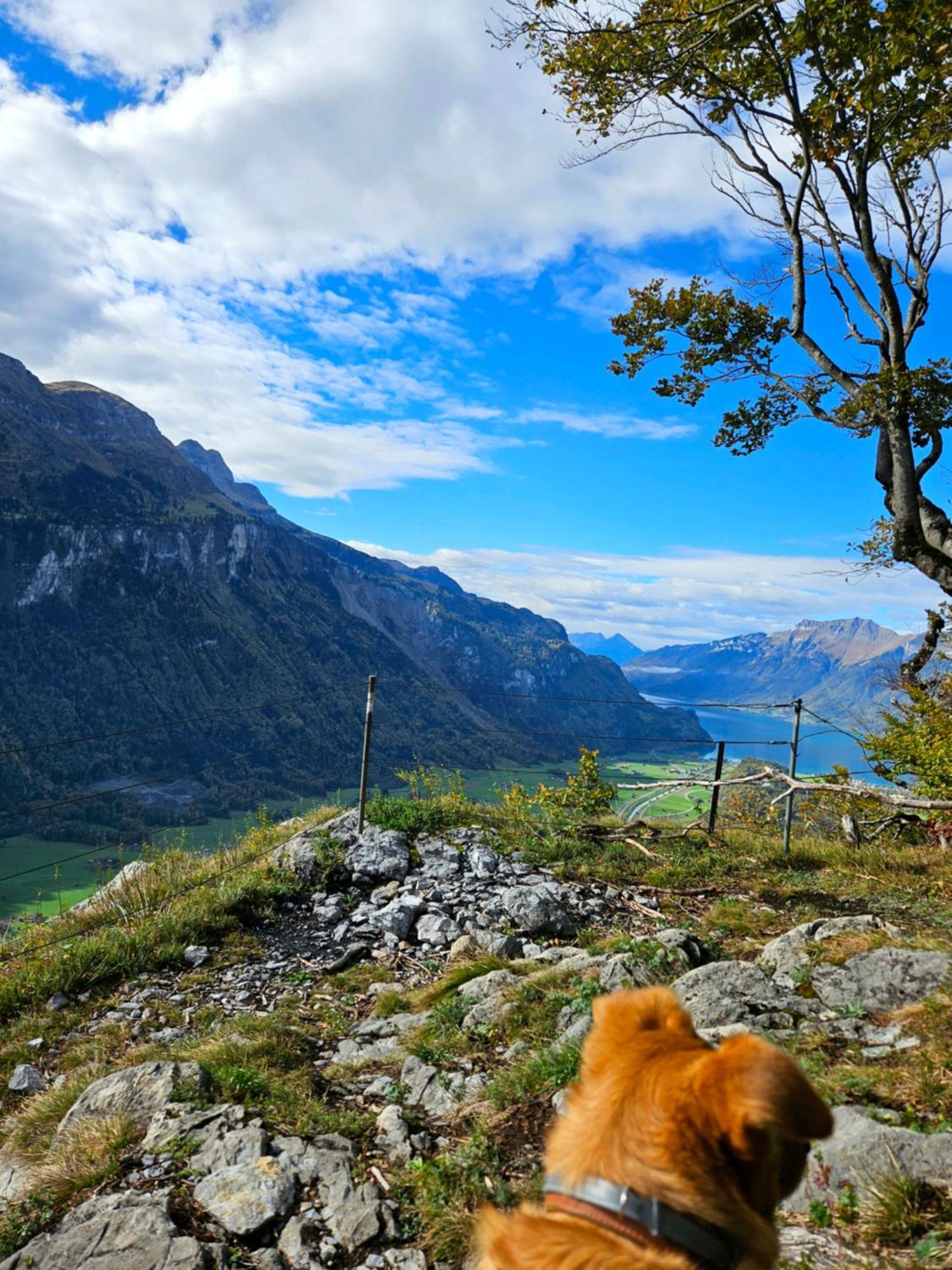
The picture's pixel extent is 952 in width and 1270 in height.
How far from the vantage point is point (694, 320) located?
802cm

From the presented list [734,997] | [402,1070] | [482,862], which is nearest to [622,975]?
[734,997]

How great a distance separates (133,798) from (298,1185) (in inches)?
5417

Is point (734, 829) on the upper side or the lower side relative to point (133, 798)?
upper

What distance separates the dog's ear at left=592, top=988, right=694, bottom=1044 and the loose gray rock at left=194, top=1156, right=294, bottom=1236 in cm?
294

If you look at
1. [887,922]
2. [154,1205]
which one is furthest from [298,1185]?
[887,922]

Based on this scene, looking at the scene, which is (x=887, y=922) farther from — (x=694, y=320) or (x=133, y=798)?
(x=133, y=798)

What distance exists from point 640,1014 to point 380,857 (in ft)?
27.8

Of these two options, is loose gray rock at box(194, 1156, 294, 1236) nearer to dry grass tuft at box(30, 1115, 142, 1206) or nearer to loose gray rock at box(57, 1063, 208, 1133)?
dry grass tuft at box(30, 1115, 142, 1206)

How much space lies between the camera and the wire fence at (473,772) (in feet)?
31.3

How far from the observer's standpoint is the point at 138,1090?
14.2 feet

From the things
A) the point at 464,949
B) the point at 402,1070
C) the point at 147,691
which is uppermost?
the point at 402,1070

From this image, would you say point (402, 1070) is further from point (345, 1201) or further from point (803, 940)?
point (803, 940)

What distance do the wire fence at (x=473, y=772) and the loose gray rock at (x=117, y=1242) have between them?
284 cm

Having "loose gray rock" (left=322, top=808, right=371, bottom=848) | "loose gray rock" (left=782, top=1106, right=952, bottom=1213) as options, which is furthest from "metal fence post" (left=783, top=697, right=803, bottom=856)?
"loose gray rock" (left=782, top=1106, right=952, bottom=1213)
